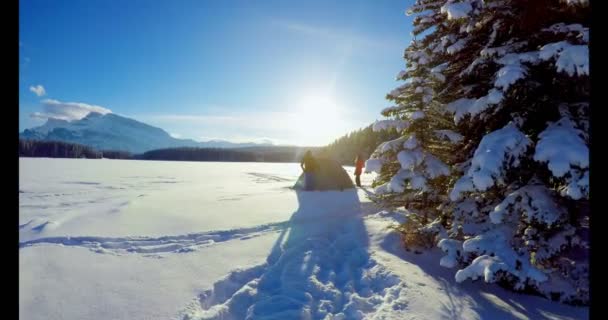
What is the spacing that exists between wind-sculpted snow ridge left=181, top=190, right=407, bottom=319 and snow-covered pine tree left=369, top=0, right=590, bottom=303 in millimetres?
1136

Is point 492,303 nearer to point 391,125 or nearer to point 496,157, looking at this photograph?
point 496,157

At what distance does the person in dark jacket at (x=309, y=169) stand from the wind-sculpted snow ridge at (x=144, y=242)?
7.03 meters

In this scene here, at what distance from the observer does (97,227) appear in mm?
6137

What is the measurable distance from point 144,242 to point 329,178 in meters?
9.02

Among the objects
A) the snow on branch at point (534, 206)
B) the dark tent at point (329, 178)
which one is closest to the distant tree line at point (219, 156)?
the dark tent at point (329, 178)

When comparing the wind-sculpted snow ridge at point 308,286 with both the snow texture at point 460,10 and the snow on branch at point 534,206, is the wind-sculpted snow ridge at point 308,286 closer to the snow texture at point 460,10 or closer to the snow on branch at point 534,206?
the snow on branch at point 534,206

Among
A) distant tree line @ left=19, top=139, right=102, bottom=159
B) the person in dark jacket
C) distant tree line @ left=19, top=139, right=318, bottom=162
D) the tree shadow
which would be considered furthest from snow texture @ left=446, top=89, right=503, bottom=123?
distant tree line @ left=19, top=139, right=102, bottom=159

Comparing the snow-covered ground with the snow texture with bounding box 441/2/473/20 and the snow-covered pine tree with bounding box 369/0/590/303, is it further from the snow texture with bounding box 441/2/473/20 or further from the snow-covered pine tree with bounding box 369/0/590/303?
the snow texture with bounding box 441/2/473/20

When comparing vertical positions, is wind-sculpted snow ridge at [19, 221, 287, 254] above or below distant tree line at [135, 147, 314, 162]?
below

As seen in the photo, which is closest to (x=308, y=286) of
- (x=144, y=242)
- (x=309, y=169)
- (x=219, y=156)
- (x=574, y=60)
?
(x=144, y=242)

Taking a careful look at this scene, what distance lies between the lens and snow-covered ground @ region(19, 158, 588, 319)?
342 cm

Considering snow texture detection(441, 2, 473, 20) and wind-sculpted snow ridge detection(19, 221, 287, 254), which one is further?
wind-sculpted snow ridge detection(19, 221, 287, 254)

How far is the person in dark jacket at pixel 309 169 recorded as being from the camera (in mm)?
12952
